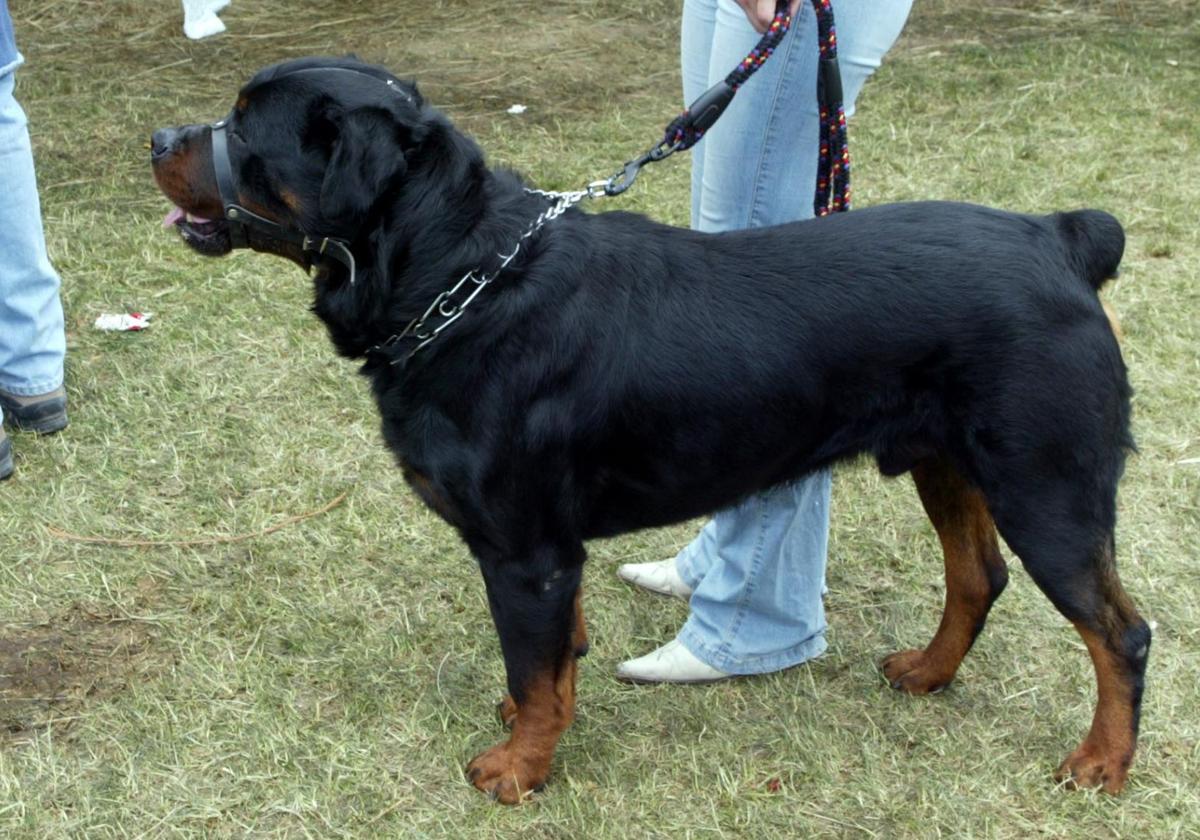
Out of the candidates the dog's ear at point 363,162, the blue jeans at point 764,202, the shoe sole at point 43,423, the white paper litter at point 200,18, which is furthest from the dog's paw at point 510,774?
the white paper litter at point 200,18

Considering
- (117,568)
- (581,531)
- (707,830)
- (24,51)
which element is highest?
(581,531)

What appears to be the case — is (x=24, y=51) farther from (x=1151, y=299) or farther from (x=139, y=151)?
(x=1151, y=299)

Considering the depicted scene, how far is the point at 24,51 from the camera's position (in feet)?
27.3

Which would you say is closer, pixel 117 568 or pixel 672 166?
pixel 117 568

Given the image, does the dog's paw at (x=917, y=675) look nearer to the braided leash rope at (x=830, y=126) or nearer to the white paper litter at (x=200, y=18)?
the braided leash rope at (x=830, y=126)

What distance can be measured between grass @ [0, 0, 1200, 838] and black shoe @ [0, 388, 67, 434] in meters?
0.06

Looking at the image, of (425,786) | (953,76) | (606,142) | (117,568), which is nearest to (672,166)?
(606,142)

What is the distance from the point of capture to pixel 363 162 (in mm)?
2619

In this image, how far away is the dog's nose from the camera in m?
2.82

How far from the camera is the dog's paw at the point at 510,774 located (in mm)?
3105

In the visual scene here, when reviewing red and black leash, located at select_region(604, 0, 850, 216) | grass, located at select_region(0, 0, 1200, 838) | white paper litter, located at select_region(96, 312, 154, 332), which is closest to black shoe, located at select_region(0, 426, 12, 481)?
grass, located at select_region(0, 0, 1200, 838)

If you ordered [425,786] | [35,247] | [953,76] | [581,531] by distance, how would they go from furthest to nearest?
[953,76], [35,247], [425,786], [581,531]

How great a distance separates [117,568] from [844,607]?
221 cm

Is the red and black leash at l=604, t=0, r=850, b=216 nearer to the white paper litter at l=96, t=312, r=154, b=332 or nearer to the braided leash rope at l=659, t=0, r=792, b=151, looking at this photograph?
the braided leash rope at l=659, t=0, r=792, b=151
